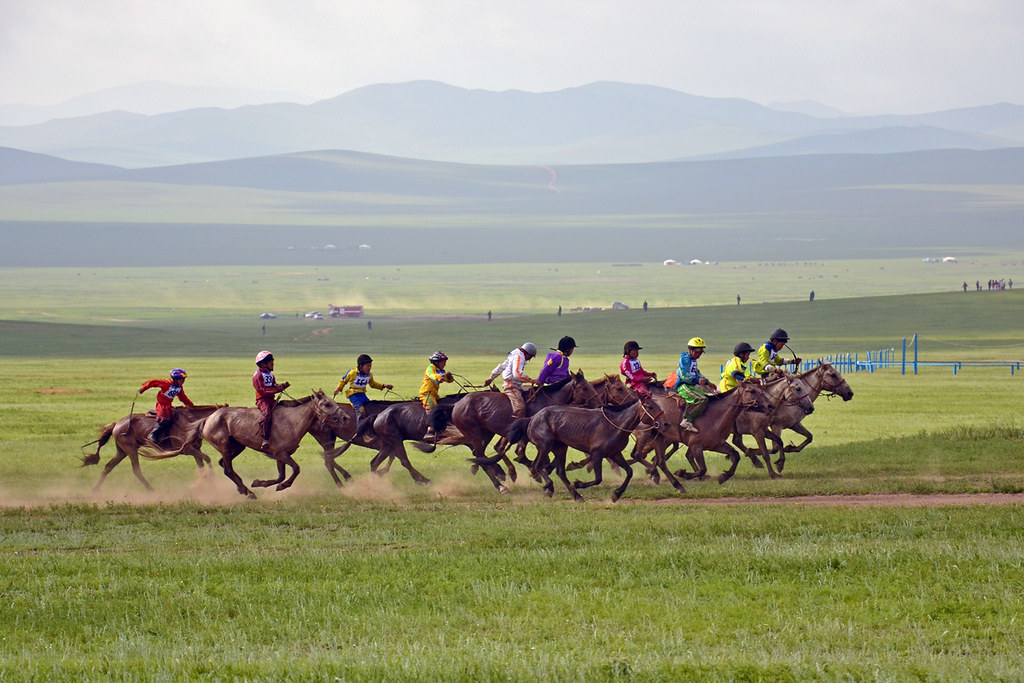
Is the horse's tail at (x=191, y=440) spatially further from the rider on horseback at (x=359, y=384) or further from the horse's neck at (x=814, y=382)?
the horse's neck at (x=814, y=382)

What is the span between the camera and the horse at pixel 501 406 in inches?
888

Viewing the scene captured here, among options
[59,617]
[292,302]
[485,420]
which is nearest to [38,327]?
[292,302]

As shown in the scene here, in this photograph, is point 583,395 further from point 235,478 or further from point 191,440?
point 191,440

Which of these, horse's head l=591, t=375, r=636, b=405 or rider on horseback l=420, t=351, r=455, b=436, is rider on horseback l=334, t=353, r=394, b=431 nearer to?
rider on horseback l=420, t=351, r=455, b=436

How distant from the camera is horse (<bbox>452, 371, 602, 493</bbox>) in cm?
2256

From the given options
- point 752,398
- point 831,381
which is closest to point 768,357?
point 831,381

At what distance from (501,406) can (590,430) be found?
2.45 meters

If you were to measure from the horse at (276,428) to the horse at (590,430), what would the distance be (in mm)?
3388

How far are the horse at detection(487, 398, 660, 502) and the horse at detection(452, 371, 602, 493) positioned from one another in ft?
4.50

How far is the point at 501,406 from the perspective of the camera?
22672 millimetres

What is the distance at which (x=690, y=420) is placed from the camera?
22.4 m

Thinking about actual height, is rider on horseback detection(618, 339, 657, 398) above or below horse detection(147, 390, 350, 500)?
above

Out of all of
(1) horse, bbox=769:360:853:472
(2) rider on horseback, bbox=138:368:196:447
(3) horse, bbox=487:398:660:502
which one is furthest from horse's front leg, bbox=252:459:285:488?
(1) horse, bbox=769:360:853:472

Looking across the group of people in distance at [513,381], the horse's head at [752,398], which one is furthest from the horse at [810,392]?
the horse's head at [752,398]
